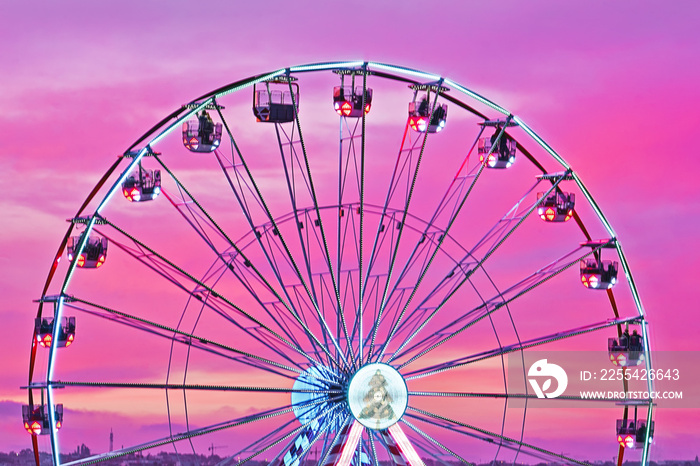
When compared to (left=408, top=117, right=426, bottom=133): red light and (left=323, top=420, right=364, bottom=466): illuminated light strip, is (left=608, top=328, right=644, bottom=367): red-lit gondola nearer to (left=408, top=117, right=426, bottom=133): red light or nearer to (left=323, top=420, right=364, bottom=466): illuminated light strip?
(left=408, top=117, right=426, bottom=133): red light

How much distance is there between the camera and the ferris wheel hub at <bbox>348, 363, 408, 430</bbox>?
31266 mm

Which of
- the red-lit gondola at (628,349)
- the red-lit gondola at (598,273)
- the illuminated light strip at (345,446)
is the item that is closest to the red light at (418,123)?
the red-lit gondola at (598,273)

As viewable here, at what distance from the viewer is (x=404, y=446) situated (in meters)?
31.5

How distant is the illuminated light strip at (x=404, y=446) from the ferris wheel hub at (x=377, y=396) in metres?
0.24

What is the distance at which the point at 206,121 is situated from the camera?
112 ft

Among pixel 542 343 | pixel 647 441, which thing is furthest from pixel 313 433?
pixel 647 441

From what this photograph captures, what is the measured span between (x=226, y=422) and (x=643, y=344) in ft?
34.7

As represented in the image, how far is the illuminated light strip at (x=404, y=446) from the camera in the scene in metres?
31.1

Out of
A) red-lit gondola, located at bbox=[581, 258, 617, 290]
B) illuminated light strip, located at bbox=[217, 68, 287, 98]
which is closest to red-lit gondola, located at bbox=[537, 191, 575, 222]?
red-lit gondola, located at bbox=[581, 258, 617, 290]

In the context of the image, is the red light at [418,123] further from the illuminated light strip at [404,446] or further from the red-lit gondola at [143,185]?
the illuminated light strip at [404,446]

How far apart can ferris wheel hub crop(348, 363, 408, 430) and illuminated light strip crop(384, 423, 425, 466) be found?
241 millimetres

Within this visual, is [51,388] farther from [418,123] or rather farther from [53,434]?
[418,123]

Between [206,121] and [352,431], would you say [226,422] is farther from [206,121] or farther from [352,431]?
[206,121]

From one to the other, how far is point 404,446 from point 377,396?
3.86 ft
